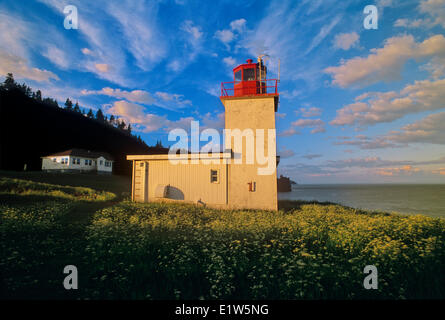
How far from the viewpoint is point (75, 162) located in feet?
151

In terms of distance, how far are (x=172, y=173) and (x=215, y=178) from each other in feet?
11.6

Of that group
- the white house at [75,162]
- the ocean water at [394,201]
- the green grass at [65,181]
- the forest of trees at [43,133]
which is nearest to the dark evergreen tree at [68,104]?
the forest of trees at [43,133]

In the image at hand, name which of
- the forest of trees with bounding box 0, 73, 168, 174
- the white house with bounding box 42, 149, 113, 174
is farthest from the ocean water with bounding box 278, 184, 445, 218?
the forest of trees with bounding box 0, 73, 168, 174

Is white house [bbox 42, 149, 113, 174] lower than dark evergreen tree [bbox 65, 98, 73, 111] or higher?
lower

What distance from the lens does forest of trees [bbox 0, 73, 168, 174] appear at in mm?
55688

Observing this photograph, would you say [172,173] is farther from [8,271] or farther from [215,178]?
[8,271]

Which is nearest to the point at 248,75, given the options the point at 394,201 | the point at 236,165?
the point at 236,165

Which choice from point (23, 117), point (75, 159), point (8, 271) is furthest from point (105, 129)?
point (8, 271)

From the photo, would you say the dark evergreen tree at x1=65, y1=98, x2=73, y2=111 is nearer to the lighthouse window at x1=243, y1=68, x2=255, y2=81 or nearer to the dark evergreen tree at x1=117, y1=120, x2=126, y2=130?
the dark evergreen tree at x1=117, y1=120, x2=126, y2=130

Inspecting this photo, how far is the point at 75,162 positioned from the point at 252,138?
158ft

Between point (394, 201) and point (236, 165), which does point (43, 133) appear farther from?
point (394, 201)

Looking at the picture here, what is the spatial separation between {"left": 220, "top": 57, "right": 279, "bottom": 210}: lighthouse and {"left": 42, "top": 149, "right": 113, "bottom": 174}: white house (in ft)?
152

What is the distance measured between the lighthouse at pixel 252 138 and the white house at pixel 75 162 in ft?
152
